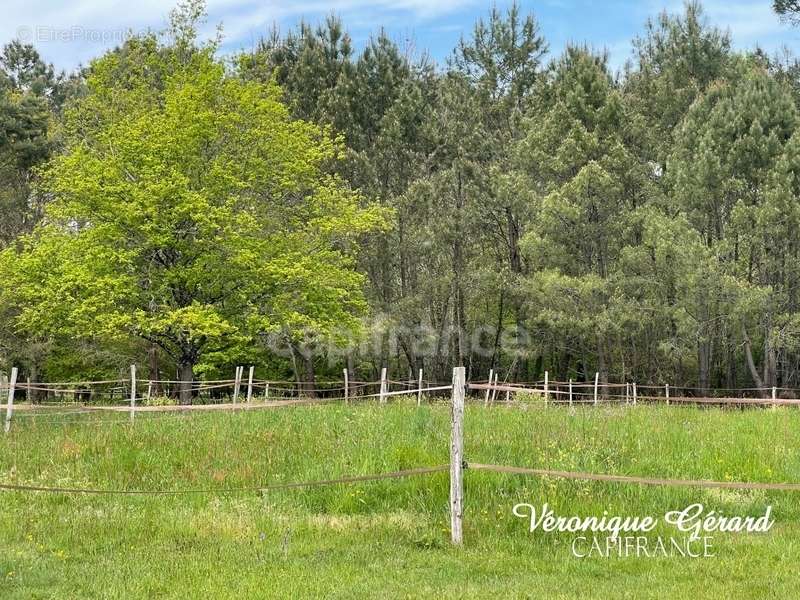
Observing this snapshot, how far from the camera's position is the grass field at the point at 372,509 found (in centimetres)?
679

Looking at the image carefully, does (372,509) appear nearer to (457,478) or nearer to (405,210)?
(457,478)

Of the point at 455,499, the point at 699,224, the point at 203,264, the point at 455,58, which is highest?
the point at 455,58

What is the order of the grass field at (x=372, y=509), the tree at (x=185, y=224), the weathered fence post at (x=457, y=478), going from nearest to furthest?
1. the grass field at (x=372, y=509)
2. the weathered fence post at (x=457, y=478)
3. the tree at (x=185, y=224)

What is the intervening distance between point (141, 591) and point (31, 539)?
2.47 metres

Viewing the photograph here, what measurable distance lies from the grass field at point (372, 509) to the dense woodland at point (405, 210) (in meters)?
9.27

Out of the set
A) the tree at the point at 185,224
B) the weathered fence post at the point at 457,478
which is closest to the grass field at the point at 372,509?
the weathered fence post at the point at 457,478

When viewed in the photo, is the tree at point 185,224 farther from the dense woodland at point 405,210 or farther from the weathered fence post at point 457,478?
the weathered fence post at point 457,478

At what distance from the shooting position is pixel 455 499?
8031mm

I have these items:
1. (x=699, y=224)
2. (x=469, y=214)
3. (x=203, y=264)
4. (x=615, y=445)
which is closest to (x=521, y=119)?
(x=469, y=214)

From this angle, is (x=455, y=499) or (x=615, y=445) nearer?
(x=455, y=499)

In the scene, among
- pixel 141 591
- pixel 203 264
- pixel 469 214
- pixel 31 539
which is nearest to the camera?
pixel 141 591

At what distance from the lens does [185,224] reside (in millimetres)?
23281

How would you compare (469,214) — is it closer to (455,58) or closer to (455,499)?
(455,58)

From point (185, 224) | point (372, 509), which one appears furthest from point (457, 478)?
point (185, 224)
